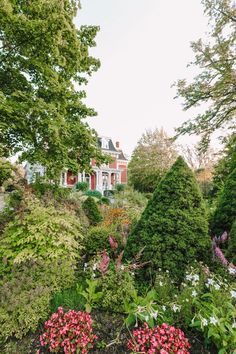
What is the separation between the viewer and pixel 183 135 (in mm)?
13023

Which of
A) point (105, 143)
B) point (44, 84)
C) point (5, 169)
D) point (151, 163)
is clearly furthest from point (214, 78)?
point (105, 143)

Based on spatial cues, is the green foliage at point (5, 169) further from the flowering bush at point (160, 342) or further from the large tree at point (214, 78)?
the large tree at point (214, 78)

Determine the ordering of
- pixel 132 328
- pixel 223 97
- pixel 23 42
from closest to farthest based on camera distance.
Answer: pixel 132 328 < pixel 23 42 < pixel 223 97

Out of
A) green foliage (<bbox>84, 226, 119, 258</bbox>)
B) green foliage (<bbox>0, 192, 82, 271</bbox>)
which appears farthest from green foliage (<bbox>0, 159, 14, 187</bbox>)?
green foliage (<bbox>84, 226, 119, 258</bbox>)

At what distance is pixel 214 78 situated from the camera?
1200 centimetres

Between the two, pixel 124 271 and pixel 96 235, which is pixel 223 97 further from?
pixel 124 271

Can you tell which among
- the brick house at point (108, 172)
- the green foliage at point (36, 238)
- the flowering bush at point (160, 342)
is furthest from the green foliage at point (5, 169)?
the brick house at point (108, 172)

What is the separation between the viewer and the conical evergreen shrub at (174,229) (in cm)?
294

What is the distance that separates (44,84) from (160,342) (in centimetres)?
672

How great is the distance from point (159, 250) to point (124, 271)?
0.67 meters

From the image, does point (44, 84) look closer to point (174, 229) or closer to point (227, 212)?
point (174, 229)

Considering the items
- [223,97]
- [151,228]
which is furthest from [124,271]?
[223,97]

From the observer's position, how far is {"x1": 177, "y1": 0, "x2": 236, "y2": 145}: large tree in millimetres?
10797

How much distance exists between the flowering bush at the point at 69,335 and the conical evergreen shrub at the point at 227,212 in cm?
288
